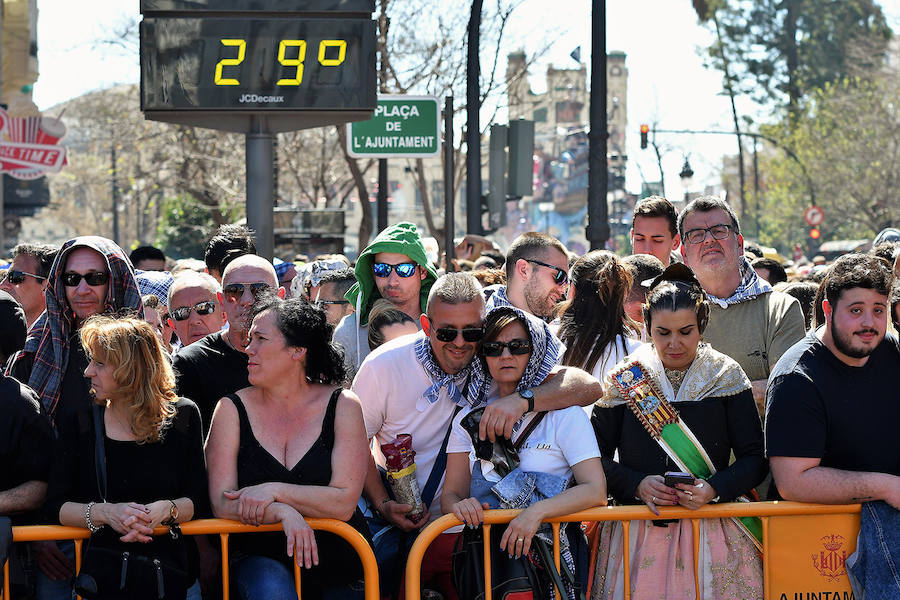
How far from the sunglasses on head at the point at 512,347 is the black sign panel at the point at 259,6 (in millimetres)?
4184

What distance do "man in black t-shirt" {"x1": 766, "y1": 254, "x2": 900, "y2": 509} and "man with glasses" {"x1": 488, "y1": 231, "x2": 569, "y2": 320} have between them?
1.75 meters

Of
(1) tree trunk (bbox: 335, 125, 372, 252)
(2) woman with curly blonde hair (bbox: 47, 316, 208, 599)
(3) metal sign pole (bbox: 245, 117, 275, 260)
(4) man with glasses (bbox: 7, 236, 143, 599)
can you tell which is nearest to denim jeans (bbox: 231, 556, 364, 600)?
(2) woman with curly blonde hair (bbox: 47, 316, 208, 599)

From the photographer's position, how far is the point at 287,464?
4.45m

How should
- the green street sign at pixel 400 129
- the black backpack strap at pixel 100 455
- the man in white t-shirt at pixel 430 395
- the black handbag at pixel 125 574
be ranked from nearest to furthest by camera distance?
1. the black handbag at pixel 125 574
2. the black backpack strap at pixel 100 455
3. the man in white t-shirt at pixel 430 395
4. the green street sign at pixel 400 129

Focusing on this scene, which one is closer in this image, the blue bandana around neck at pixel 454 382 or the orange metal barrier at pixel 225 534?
the orange metal barrier at pixel 225 534

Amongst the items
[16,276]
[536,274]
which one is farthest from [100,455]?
[16,276]

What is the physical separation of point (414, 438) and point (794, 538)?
162cm

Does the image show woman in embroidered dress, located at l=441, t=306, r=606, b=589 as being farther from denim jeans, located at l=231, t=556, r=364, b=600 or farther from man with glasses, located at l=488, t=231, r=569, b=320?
man with glasses, located at l=488, t=231, r=569, b=320

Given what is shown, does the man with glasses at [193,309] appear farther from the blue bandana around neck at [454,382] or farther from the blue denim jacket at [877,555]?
the blue denim jacket at [877,555]

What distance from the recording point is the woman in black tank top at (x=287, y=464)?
14.2 feet

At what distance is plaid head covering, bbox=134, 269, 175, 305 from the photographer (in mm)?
7680

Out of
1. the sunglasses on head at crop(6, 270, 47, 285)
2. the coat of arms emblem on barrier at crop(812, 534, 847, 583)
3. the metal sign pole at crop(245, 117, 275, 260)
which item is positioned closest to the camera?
the coat of arms emblem on barrier at crop(812, 534, 847, 583)

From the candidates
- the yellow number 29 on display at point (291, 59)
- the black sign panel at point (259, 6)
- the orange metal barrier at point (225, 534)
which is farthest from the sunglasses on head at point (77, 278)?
the black sign panel at point (259, 6)

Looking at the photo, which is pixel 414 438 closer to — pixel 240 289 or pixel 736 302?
pixel 240 289
